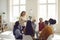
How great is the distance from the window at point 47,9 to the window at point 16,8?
3.86ft

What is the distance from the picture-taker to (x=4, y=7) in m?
9.77

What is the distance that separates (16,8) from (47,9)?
2.20 m

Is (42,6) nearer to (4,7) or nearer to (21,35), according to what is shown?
(4,7)

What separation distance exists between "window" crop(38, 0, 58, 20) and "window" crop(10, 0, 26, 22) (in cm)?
118

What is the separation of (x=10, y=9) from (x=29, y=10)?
4.81 ft

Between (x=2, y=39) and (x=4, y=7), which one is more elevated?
(x=4, y=7)

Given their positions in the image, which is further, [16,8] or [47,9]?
[16,8]

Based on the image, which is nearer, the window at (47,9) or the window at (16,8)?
the window at (47,9)

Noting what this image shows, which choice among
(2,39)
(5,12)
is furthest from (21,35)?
(5,12)

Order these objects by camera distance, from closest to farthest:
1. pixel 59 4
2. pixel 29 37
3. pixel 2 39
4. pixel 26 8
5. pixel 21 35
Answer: pixel 29 37
pixel 21 35
pixel 2 39
pixel 59 4
pixel 26 8

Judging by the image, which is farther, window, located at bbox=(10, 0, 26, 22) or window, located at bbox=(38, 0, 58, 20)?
window, located at bbox=(10, 0, 26, 22)

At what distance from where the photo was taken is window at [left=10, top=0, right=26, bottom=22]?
9944 millimetres

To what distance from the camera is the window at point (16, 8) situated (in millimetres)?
9944

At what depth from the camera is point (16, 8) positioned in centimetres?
1011
